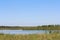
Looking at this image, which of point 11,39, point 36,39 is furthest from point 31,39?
point 11,39

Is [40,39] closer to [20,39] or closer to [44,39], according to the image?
[44,39]

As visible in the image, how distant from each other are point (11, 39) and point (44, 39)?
14.5 ft

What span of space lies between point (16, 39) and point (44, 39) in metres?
3.75

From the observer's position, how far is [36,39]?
24828mm

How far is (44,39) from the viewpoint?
81.4ft

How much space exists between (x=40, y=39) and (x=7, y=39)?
4.43m

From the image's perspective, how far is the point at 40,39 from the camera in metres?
24.8

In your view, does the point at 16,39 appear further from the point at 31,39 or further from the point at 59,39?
the point at 59,39

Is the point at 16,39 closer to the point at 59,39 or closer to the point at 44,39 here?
the point at 44,39

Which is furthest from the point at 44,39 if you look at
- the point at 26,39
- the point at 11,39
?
the point at 11,39

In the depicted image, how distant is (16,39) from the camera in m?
25.1

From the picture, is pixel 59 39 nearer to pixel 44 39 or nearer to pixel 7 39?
pixel 44 39

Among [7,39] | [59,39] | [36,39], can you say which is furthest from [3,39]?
[59,39]

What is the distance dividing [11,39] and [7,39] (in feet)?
1.84
